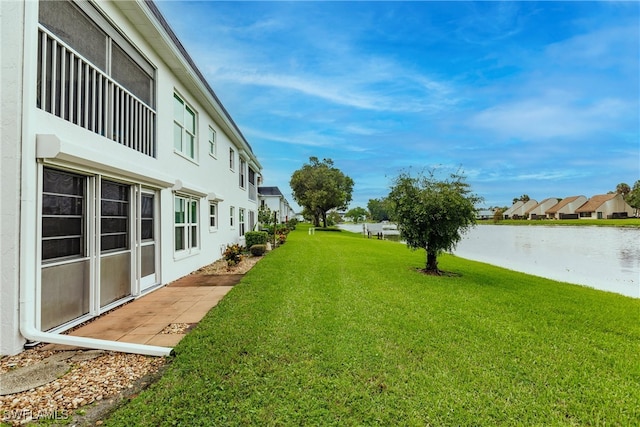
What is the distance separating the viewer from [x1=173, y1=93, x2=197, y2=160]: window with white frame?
841 cm

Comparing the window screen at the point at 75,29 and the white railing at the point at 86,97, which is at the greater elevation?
the window screen at the point at 75,29

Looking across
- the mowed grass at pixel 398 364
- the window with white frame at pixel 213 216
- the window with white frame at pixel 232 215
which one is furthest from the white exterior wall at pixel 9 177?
the window with white frame at pixel 232 215

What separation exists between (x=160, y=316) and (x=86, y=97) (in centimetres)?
386

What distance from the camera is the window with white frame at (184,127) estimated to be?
841 centimetres

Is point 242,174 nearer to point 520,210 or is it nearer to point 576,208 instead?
point 576,208

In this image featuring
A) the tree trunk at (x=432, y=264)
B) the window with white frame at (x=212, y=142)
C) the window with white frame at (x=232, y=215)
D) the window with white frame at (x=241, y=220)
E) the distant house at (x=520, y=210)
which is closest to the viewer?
the tree trunk at (x=432, y=264)

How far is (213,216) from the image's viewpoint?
11.9 meters

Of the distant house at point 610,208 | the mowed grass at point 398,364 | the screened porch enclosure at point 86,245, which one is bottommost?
the mowed grass at point 398,364

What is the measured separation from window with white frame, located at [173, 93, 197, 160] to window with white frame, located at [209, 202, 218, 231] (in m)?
2.59

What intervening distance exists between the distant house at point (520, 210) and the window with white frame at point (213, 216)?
105973 millimetres

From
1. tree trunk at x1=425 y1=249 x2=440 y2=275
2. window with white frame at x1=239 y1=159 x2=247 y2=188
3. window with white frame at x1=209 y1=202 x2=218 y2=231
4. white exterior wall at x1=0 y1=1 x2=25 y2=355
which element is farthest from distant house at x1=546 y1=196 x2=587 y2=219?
white exterior wall at x1=0 y1=1 x2=25 y2=355

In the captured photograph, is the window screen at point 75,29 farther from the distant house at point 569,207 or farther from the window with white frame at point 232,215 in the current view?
the distant house at point 569,207

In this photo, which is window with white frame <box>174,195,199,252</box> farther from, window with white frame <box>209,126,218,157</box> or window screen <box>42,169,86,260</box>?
window screen <box>42,169,86,260</box>

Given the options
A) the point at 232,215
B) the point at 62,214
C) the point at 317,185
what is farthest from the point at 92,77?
the point at 317,185
